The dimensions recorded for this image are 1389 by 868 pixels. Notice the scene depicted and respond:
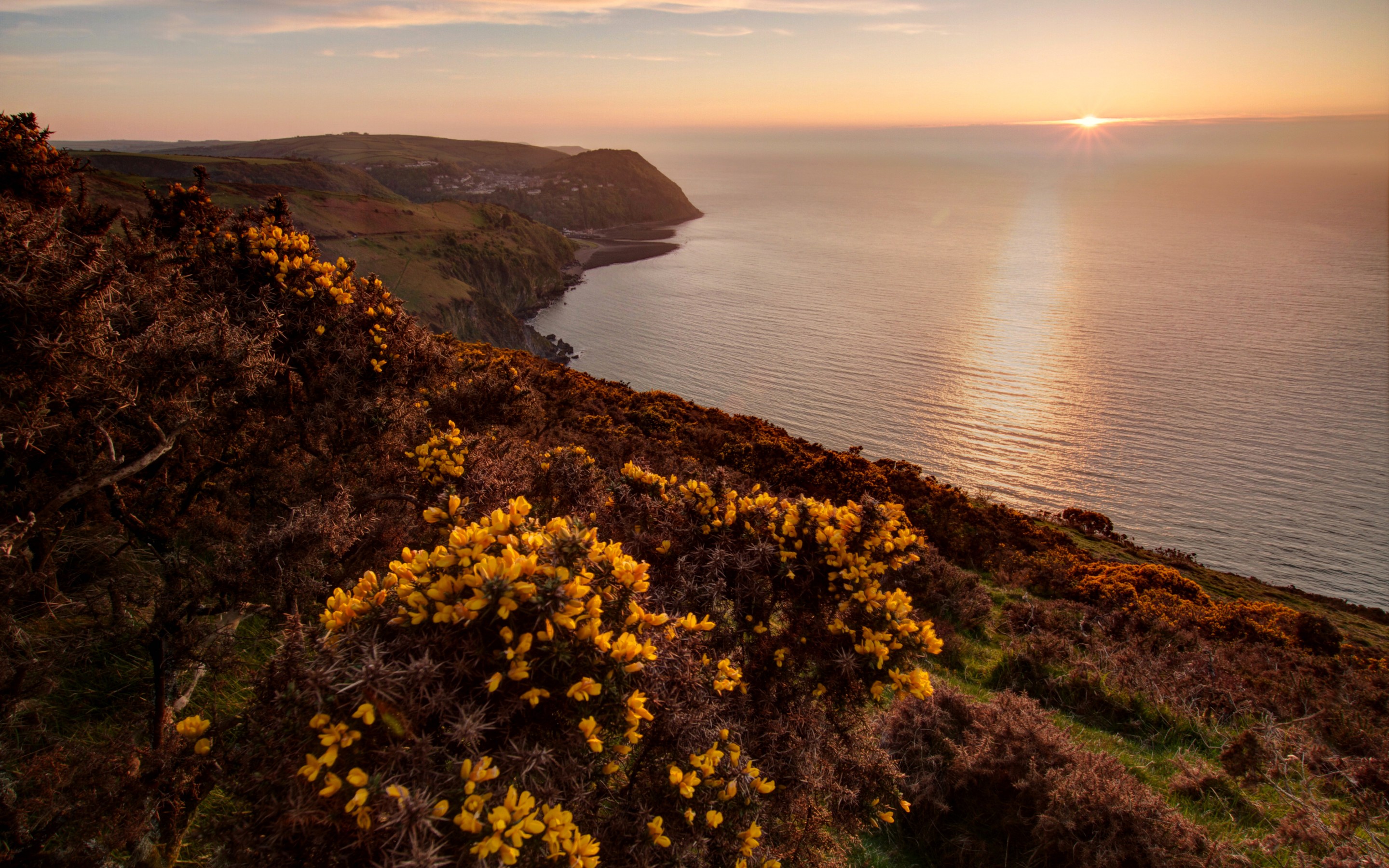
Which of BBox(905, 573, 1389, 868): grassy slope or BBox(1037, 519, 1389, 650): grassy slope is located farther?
BBox(1037, 519, 1389, 650): grassy slope

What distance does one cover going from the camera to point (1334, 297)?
49031mm

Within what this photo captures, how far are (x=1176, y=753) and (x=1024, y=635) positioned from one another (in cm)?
281

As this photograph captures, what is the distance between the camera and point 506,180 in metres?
134

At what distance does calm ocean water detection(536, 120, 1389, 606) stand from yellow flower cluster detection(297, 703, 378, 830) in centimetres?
2483

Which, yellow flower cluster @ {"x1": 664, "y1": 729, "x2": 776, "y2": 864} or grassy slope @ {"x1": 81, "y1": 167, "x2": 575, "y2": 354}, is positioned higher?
grassy slope @ {"x1": 81, "y1": 167, "x2": 575, "y2": 354}

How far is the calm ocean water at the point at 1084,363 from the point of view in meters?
23.5

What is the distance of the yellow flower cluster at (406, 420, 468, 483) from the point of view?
5.46m

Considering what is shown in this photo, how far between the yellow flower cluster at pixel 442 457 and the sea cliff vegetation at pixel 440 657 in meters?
0.03

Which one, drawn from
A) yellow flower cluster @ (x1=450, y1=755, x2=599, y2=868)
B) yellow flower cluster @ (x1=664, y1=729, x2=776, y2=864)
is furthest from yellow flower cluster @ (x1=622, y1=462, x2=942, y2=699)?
yellow flower cluster @ (x1=450, y1=755, x2=599, y2=868)

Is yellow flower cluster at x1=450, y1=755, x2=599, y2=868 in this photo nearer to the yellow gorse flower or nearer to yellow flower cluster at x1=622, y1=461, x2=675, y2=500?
the yellow gorse flower

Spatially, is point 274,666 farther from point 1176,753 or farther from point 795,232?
point 795,232

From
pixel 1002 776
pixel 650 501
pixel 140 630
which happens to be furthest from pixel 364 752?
pixel 1002 776

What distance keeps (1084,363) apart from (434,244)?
2018 inches

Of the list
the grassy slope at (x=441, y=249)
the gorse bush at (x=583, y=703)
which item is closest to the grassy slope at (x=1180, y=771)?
Result: the gorse bush at (x=583, y=703)
